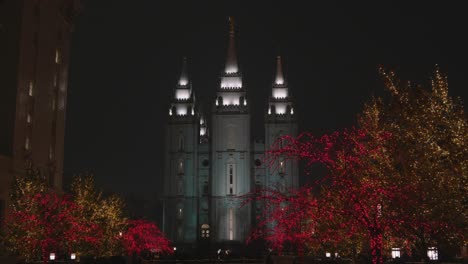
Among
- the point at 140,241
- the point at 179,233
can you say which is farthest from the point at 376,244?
the point at 179,233

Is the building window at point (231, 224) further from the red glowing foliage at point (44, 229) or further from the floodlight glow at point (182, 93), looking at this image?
the red glowing foliage at point (44, 229)

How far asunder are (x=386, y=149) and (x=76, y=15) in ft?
157

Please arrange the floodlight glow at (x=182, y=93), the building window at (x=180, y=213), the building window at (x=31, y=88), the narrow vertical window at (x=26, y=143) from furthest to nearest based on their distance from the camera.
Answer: the floodlight glow at (x=182, y=93) < the building window at (x=180, y=213) < the building window at (x=31, y=88) < the narrow vertical window at (x=26, y=143)

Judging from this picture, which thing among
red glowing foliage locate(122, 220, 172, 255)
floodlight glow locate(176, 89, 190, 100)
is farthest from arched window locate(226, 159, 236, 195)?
red glowing foliage locate(122, 220, 172, 255)

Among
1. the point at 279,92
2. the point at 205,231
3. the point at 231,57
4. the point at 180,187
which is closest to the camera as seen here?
the point at 180,187

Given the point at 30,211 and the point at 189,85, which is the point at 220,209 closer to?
the point at 189,85

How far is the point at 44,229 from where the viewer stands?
4153 centimetres

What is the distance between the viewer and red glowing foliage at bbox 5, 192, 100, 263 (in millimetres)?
40406

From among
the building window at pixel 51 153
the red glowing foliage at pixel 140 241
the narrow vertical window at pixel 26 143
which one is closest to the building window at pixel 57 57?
the building window at pixel 51 153

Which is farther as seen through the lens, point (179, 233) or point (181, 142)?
point (181, 142)

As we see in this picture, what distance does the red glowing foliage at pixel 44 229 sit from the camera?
4041 cm

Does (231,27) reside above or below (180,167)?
above

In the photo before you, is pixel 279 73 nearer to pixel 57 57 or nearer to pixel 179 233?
pixel 179 233

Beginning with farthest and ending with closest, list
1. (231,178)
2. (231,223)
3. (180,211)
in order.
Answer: (180,211) → (231,178) → (231,223)
